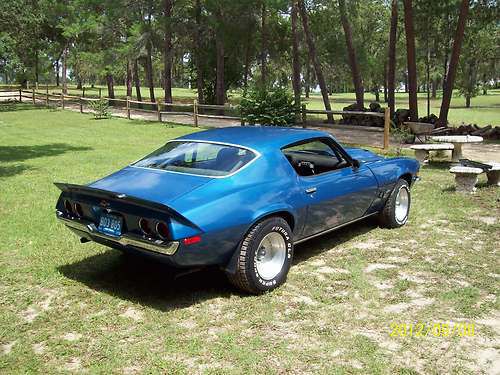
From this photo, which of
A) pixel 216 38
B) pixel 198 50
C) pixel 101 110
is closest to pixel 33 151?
pixel 101 110

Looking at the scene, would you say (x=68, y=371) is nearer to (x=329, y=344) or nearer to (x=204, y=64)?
(x=329, y=344)

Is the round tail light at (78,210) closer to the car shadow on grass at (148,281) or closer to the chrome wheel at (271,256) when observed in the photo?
the car shadow on grass at (148,281)

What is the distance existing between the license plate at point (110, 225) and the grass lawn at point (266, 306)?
0.58 meters

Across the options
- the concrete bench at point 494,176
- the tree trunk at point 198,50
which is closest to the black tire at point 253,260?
the concrete bench at point 494,176

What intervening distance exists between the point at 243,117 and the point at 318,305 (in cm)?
1412

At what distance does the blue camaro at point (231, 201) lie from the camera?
3.98 metres

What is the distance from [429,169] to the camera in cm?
1101

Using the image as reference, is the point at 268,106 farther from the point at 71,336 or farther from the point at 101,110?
the point at 71,336

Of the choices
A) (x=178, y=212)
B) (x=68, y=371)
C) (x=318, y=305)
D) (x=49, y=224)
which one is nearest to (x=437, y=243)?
(x=318, y=305)

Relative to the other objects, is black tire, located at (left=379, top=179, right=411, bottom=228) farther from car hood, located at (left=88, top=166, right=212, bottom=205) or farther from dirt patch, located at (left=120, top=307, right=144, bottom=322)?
dirt patch, located at (left=120, top=307, right=144, bottom=322)

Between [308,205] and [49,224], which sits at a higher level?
[308,205]

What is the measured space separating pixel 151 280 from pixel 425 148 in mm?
8296

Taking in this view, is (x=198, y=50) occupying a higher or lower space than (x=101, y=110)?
higher

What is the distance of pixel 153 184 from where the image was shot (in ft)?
14.5
